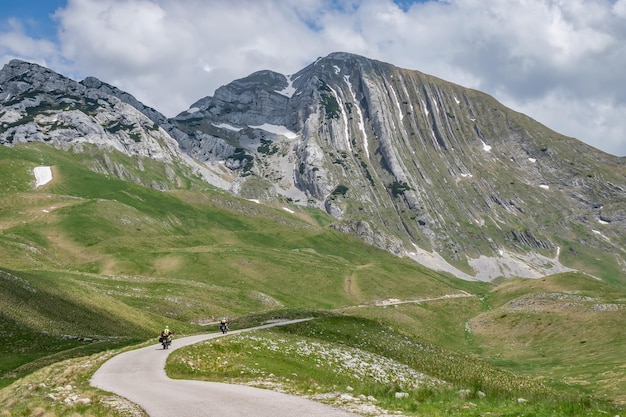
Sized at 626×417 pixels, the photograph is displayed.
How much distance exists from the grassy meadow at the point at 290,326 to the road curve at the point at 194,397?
138 cm

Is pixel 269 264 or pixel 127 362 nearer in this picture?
pixel 127 362

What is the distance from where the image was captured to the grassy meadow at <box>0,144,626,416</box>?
25.5m

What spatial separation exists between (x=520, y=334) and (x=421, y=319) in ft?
80.9

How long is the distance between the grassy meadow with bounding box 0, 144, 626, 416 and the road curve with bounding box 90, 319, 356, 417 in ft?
4.54

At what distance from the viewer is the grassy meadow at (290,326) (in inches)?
1005

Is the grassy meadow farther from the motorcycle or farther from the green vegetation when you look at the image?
the motorcycle

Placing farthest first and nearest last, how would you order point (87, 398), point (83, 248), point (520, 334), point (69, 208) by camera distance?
point (69, 208)
point (83, 248)
point (520, 334)
point (87, 398)

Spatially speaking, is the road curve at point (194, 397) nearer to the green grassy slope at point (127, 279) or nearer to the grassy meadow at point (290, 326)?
the grassy meadow at point (290, 326)

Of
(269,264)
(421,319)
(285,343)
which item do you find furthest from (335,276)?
(285,343)

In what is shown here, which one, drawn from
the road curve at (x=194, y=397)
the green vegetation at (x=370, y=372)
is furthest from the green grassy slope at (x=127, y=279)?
the green vegetation at (x=370, y=372)

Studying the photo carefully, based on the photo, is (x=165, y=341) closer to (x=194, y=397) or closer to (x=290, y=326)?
(x=290, y=326)

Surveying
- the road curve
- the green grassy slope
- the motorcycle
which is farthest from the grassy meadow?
the motorcycle

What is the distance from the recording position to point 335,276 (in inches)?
6462

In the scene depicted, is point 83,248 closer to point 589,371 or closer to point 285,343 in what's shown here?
point 285,343
